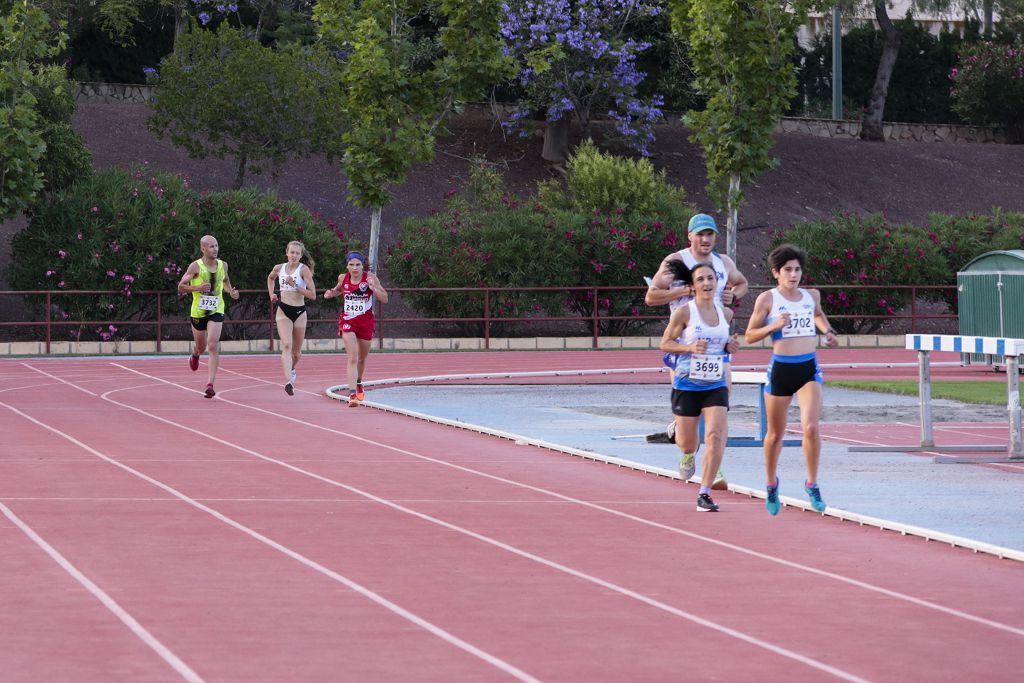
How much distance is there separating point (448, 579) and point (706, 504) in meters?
3.03

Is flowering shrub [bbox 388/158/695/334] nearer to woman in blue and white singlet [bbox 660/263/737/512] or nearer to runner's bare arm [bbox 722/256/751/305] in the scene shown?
runner's bare arm [bbox 722/256/751/305]

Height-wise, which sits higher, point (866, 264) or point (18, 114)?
point (18, 114)

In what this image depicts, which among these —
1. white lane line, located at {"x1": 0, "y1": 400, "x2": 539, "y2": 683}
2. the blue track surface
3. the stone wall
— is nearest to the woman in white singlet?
the blue track surface

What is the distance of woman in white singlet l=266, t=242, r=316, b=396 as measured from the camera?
21.1 metres

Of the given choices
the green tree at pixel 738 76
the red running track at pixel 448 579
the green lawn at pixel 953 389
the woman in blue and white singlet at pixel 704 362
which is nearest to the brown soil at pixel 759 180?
the green tree at pixel 738 76

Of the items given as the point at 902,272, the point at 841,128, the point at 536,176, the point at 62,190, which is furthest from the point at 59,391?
the point at 841,128

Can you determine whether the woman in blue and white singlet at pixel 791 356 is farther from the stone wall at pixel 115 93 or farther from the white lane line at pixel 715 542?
the stone wall at pixel 115 93

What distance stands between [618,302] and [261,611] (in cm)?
2958

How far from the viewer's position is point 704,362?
11.4 metres

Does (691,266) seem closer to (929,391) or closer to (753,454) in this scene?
(753,454)

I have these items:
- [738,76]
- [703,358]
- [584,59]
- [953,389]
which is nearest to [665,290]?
[703,358]

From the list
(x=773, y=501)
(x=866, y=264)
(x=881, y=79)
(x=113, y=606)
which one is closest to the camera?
(x=113, y=606)

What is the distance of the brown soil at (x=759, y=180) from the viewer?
55.3 meters

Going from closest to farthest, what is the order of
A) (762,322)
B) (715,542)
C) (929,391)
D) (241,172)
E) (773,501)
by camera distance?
1. (715,542)
2. (773,501)
3. (762,322)
4. (929,391)
5. (241,172)
